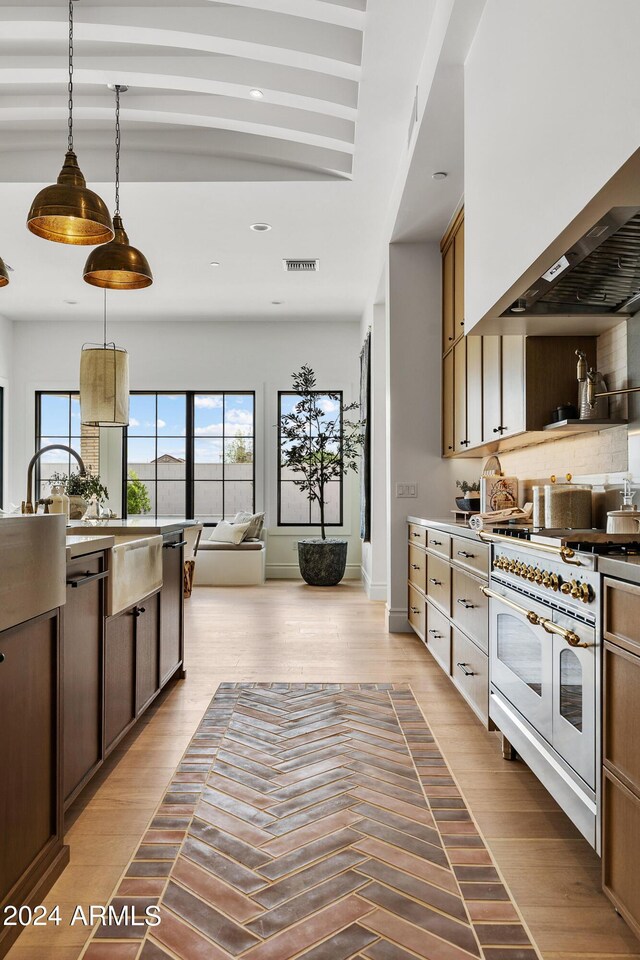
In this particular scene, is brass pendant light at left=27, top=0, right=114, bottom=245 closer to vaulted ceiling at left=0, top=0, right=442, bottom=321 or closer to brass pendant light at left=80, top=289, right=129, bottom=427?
vaulted ceiling at left=0, top=0, right=442, bottom=321

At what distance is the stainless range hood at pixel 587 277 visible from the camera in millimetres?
1705

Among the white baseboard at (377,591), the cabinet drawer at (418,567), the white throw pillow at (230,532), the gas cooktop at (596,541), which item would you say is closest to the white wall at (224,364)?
the white throw pillow at (230,532)

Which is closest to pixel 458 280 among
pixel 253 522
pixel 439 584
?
pixel 439 584

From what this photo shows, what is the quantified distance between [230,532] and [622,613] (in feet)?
21.5

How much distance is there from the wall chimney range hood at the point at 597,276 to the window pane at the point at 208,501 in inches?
247

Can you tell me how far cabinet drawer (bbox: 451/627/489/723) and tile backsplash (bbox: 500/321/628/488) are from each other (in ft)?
2.98

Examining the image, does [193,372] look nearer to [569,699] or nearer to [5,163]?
[5,163]

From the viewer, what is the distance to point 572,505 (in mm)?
2822

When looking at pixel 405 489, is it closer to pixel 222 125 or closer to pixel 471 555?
pixel 471 555

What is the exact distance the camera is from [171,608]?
3521mm

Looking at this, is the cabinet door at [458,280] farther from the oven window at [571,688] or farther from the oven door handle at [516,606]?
the oven window at [571,688]

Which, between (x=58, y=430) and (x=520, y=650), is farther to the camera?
(x=58, y=430)

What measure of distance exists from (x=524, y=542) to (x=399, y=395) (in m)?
3.01

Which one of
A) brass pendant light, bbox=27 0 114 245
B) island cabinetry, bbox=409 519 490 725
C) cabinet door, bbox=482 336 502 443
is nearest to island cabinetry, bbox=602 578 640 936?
island cabinetry, bbox=409 519 490 725
